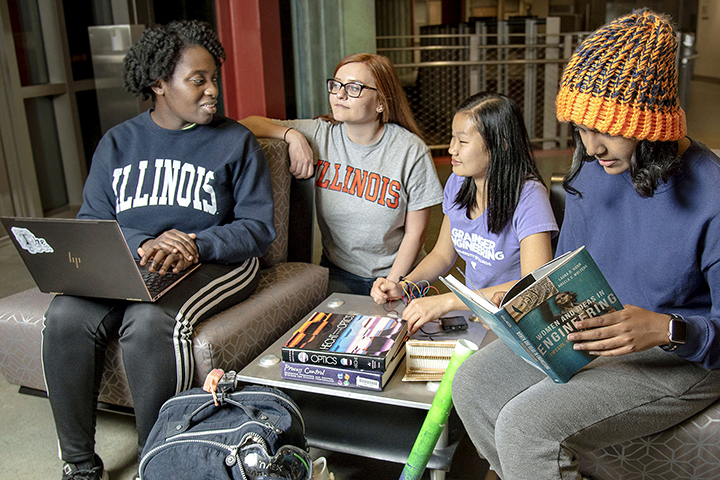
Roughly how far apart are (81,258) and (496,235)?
1.07m

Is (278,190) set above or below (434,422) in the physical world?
above

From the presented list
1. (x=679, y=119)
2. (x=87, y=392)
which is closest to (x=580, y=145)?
(x=679, y=119)

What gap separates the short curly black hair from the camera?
1830 millimetres

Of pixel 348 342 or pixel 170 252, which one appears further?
pixel 170 252

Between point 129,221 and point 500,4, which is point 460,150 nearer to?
point 129,221

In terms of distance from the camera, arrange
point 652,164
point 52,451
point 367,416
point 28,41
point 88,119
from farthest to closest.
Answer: point 88,119 < point 28,41 < point 52,451 < point 367,416 < point 652,164

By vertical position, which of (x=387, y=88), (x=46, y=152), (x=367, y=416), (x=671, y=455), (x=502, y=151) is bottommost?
(x=367, y=416)

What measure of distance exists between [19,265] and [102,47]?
1314 millimetres

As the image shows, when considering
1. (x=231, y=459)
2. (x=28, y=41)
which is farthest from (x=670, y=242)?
(x=28, y=41)

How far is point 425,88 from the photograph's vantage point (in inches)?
234

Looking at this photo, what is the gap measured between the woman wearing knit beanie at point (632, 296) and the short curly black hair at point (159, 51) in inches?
45.8

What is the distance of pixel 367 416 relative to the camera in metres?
1.58

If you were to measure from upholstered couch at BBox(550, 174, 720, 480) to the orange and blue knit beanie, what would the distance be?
0.57 m

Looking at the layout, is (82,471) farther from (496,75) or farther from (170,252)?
(496,75)
